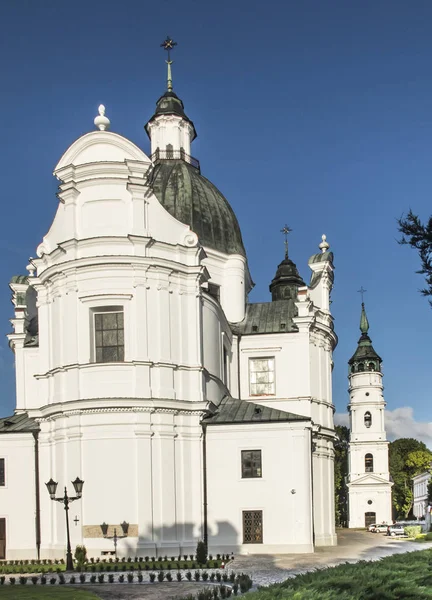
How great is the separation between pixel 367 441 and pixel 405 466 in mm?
39979

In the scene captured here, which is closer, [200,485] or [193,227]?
[200,485]

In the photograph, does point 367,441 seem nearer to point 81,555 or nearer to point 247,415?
point 247,415

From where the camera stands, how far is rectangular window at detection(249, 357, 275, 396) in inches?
1884

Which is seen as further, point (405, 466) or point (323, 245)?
point (405, 466)

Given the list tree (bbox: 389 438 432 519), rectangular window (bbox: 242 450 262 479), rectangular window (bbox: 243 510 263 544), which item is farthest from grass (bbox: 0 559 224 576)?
tree (bbox: 389 438 432 519)

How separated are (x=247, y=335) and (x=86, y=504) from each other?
15627 mm

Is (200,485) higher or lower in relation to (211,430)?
lower

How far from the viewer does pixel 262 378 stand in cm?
4800

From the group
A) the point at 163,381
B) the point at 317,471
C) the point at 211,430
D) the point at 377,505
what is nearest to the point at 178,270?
the point at 163,381

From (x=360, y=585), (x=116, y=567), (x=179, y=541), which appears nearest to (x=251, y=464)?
(x=179, y=541)

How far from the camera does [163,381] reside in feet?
122

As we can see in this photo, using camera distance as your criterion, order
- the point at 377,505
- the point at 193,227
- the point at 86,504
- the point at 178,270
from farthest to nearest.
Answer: the point at 377,505, the point at 193,227, the point at 178,270, the point at 86,504

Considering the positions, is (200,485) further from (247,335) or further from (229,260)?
(229,260)

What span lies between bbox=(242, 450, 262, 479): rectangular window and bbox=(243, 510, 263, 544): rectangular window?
1.61 m
